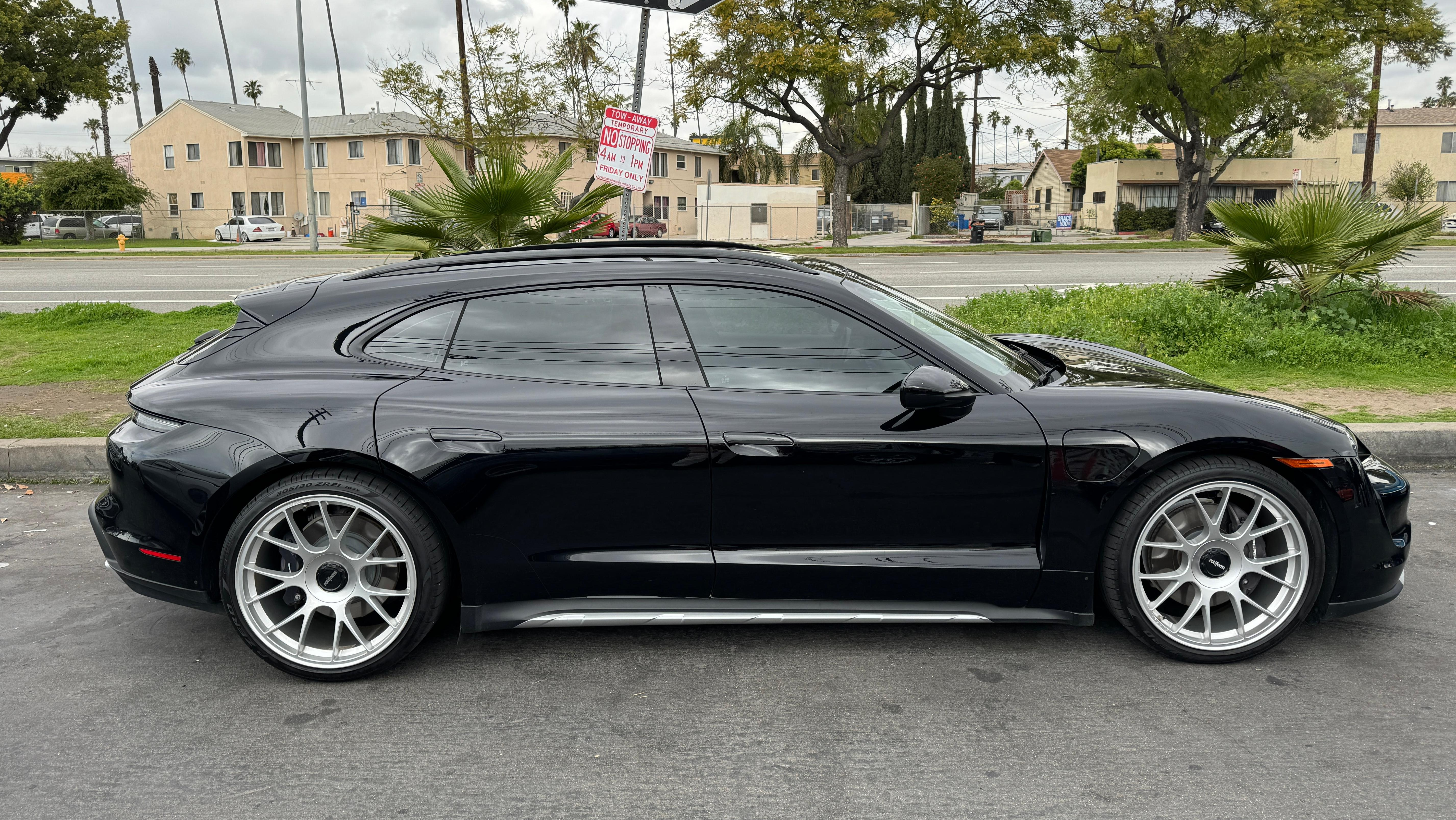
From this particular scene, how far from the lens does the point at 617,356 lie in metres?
3.53

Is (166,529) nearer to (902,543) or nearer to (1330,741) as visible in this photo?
(902,543)

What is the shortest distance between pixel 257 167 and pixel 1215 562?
61.4 metres

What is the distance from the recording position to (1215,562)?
3.44 metres

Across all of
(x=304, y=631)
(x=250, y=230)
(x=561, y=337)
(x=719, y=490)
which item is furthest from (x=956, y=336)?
(x=250, y=230)

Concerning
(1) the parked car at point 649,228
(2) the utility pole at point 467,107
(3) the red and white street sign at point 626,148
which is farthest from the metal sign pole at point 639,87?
(1) the parked car at point 649,228

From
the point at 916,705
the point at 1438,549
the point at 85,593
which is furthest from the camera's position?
the point at 1438,549

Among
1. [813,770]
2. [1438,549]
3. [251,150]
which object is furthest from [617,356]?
[251,150]

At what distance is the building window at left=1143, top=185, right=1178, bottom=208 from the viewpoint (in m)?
57.6

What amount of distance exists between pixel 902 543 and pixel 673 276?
1.21 meters

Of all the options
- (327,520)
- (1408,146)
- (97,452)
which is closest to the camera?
(327,520)

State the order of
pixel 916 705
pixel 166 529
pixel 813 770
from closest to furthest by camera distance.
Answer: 1. pixel 813 770
2. pixel 916 705
3. pixel 166 529

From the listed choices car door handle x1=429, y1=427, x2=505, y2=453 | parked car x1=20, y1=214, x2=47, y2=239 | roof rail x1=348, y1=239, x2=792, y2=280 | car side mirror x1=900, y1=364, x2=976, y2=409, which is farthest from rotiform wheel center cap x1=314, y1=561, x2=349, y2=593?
parked car x1=20, y1=214, x2=47, y2=239

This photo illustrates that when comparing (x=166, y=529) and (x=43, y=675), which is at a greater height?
(x=166, y=529)

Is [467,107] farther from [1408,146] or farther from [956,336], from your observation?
[1408,146]
